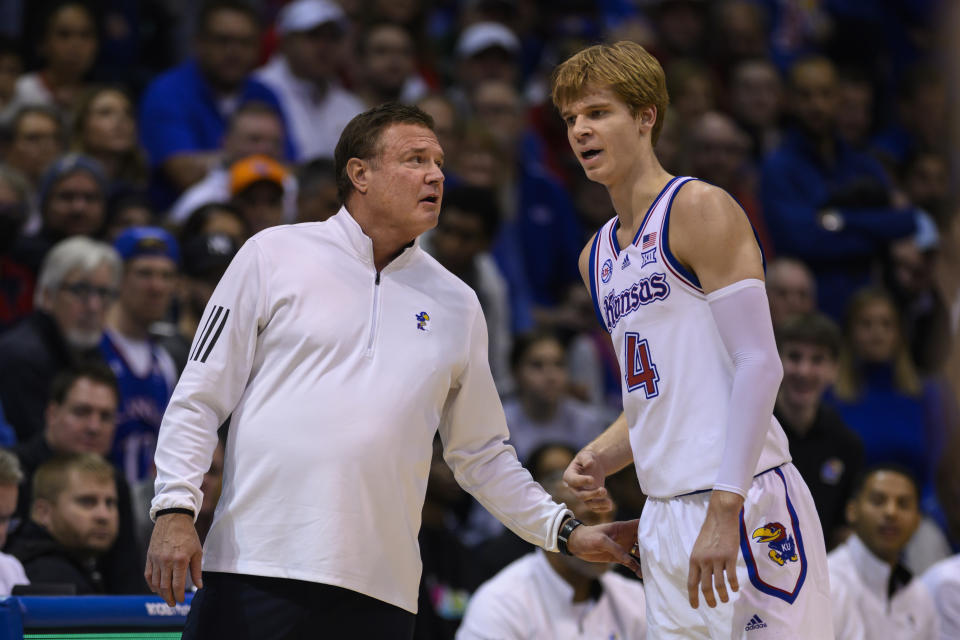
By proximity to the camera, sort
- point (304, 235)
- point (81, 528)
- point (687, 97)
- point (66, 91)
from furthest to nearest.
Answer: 1. point (687, 97)
2. point (66, 91)
3. point (81, 528)
4. point (304, 235)

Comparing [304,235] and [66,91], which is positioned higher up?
[66,91]

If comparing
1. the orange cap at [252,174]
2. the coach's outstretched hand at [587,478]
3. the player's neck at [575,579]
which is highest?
the orange cap at [252,174]

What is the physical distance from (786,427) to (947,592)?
1.29 m

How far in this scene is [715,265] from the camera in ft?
13.5

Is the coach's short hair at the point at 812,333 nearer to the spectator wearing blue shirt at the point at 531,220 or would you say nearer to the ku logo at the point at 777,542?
the spectator wearing blue shirt at the point at 531,220

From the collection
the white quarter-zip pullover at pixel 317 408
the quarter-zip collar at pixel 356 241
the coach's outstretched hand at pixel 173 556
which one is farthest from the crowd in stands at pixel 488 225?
the coach's outstretched hand at pixel 173 556

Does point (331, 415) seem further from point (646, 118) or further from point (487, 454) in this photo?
point (646, 118)

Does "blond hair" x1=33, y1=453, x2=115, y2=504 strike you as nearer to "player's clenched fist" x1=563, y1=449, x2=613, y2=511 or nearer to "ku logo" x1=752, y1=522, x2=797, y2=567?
"player's clenched fist" x1=563, y1=449, x2=613, y2=511

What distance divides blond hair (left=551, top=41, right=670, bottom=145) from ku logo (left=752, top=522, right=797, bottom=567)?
130cm

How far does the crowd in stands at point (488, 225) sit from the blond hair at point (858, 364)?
0.07 feet

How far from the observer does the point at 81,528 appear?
648 cm

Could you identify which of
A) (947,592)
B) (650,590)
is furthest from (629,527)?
(947,592)

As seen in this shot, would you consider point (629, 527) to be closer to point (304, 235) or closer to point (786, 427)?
point (304, 235)

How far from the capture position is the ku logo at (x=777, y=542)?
4117 millimetres
